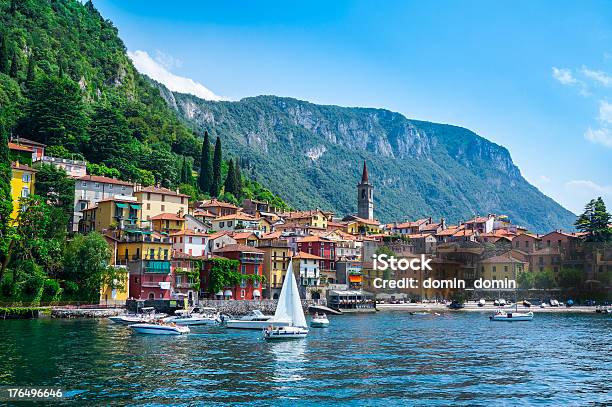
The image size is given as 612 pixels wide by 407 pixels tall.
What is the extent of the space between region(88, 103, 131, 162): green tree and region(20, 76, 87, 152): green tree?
11.2 feet

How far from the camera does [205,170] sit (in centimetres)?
14675

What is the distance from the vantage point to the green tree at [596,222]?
407 feet

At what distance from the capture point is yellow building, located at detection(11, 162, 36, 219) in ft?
277

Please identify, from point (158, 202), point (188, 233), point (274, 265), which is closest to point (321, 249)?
point (274, 265)

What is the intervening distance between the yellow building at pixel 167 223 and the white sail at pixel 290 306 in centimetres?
3907

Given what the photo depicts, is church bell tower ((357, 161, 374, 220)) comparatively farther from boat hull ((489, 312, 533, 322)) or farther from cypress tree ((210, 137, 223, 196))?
boat hull ((489, 312, 533, 322))

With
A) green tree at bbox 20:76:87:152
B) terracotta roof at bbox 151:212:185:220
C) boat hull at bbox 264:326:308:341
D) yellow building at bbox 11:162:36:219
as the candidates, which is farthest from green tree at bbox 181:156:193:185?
boat hull at bbox 264:326:308:341

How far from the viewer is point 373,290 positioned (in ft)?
397

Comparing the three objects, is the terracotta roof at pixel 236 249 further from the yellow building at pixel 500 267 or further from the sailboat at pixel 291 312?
the yellow building at pixel 500 267

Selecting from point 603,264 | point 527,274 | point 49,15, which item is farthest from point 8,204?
point 49,15

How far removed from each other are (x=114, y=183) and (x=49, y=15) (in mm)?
88035

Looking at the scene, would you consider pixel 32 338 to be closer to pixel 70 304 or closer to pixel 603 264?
pixel 70 304

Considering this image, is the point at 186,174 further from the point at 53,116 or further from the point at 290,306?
the point at 290,306

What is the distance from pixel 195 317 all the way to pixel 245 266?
21.7m
